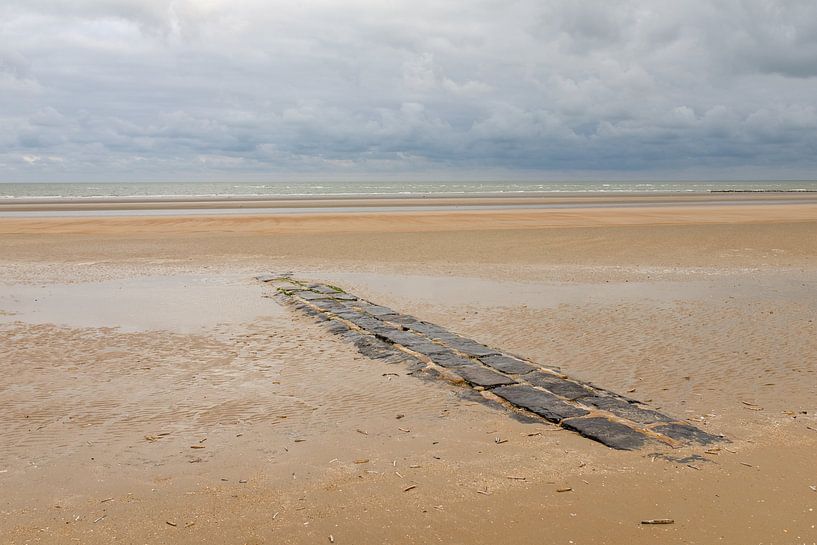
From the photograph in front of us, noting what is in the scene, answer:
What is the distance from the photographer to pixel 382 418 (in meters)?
6.30

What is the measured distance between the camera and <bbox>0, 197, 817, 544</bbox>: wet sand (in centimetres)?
441

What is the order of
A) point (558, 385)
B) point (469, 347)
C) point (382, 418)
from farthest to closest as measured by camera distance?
1. point (469, 347)
2. point (558, 385)
3. point (382, 418)

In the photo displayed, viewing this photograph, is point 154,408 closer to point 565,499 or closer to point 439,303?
point 565,499

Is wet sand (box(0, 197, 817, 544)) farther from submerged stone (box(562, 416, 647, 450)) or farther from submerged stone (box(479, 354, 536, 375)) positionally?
submerged stone (box(479, 354, 536, 375))

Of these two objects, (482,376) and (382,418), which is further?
(482,376)

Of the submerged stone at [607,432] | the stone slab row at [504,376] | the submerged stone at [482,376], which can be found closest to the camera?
the submerged stone at [607,432]

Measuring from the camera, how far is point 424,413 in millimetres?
6430

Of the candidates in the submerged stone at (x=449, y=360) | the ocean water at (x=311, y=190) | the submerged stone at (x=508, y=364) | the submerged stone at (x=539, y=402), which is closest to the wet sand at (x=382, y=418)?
the submerged stone at (x=539, y=402)

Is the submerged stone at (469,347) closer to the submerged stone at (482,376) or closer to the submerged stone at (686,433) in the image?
the submerged stone at (482,376)

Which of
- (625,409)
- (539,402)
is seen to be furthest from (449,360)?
(625,409)

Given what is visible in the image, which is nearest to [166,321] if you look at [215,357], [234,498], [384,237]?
[215,357]

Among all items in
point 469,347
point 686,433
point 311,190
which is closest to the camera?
point 686,433

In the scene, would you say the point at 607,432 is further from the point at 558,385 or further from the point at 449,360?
the point at 449,360

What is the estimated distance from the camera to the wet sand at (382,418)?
4406 mm
